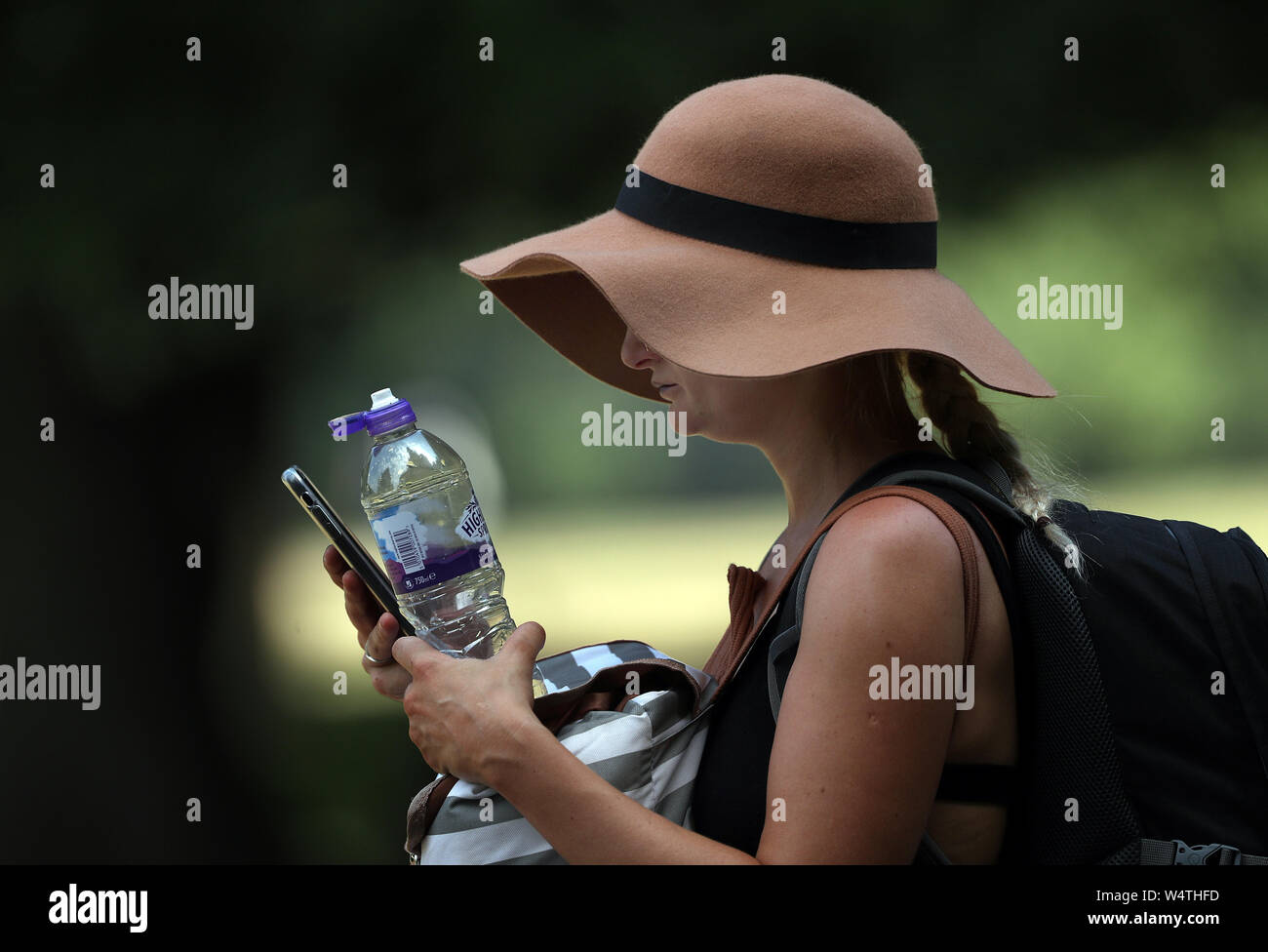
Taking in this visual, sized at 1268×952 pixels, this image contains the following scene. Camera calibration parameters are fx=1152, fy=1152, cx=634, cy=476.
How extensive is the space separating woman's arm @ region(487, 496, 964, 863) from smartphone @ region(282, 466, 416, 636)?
1.46 ft

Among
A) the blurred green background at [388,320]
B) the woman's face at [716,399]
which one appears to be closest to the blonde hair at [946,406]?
the woman's face at [716,399]

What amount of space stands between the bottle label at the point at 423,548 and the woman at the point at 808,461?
0.09m

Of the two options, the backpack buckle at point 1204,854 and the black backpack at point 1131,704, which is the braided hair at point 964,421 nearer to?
the black backpack at point 1131,704


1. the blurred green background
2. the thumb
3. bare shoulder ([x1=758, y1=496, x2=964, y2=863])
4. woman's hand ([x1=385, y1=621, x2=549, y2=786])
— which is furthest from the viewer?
the blurred green background

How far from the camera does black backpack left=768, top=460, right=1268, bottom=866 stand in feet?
4.13

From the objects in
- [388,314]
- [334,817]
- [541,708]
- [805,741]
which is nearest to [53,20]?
[388,314]

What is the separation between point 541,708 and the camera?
1.44m

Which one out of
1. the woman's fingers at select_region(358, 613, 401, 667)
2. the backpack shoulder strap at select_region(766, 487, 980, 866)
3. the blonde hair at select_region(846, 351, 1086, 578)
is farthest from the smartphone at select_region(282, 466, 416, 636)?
the blonde hair at select_region(846, 351, 1086, 578)

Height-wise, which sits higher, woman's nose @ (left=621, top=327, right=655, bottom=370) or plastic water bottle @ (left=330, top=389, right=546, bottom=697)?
woman's nose @ (left=621, top=327, right=655, bottom=370)

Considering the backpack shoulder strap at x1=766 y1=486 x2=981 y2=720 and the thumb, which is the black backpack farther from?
the thumb

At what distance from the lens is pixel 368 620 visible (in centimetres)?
171

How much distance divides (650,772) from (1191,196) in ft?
14.1

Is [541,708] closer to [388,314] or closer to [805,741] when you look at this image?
[805,741]

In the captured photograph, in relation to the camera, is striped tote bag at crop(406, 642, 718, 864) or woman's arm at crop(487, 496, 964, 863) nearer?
woman's arm at crop(487, 496, 964, 863)
